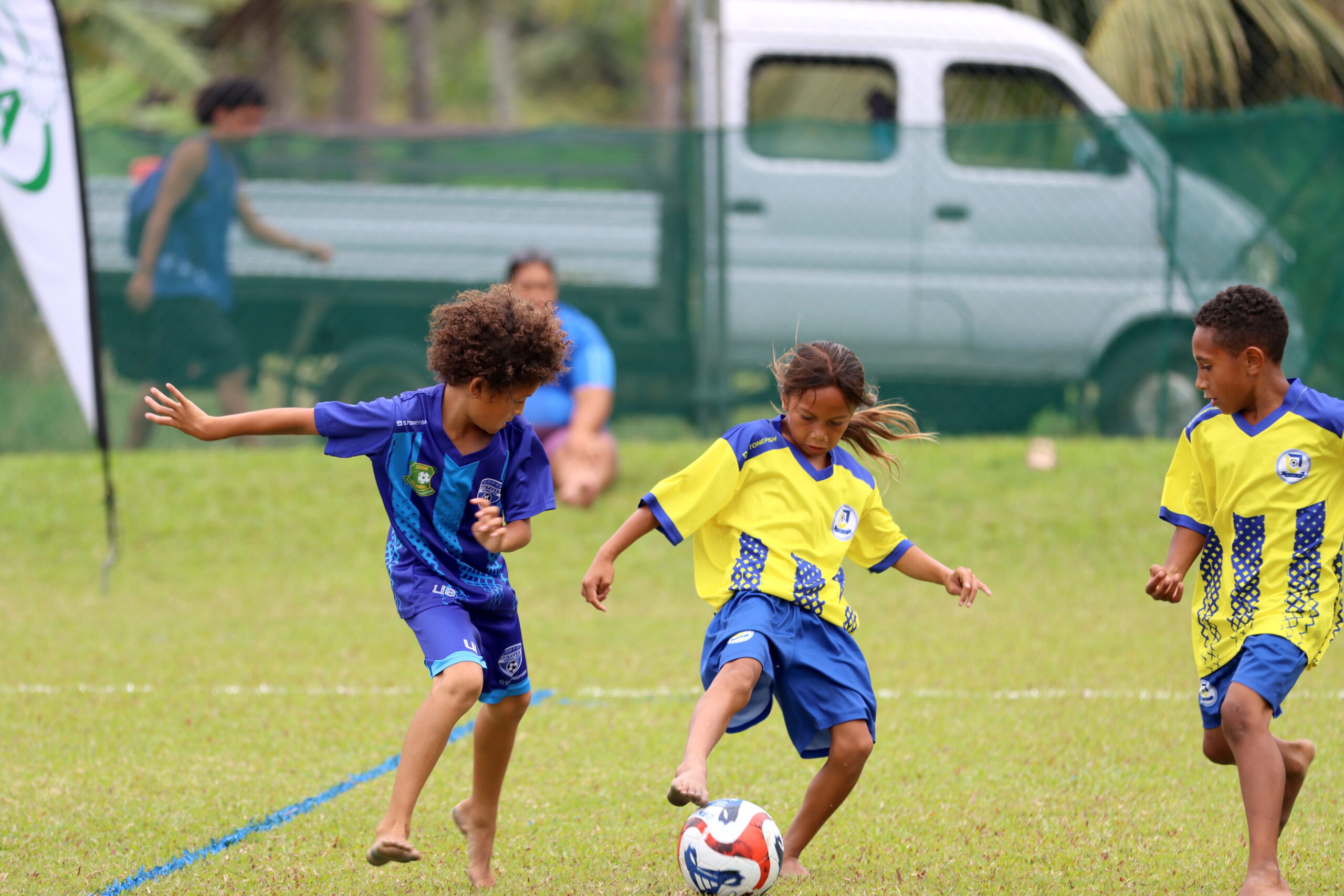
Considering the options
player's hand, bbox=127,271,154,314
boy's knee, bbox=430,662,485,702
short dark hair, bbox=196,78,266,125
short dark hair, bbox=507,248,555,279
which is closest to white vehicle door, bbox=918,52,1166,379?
short dark hair, bbox=507,248,555,279

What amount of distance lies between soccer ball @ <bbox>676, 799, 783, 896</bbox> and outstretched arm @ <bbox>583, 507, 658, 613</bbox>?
2.07 ft

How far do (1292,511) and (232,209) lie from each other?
781cm

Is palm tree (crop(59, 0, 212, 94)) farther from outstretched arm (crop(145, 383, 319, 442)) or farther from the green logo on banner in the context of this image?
outstretched arm (crop(145, 383, 319, 442))

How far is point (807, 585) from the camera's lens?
3783 millimetres

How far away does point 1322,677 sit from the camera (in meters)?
6.20

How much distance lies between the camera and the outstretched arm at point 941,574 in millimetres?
3900

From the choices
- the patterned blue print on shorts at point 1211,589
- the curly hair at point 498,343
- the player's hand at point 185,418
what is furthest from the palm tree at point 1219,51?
the player's hand at point 185,418

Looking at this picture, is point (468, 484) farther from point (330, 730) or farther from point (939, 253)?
point (939, 253)

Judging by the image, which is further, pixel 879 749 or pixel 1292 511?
pixel 879 749

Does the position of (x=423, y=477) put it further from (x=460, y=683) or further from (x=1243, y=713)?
(x=1243, y=713)

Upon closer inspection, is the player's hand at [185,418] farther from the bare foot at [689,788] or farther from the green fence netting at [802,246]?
the green fence netting at [802,246]

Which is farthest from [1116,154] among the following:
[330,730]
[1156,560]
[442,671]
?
[442,671]

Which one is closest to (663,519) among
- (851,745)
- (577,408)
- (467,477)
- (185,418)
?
(467,477)

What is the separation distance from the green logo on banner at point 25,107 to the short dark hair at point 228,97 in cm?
257
